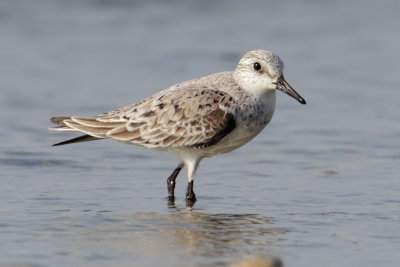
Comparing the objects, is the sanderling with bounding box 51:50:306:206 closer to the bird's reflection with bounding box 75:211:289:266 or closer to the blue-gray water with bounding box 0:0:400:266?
the blue-gray water with bounding box 0:0:400:266

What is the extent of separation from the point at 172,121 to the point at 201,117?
0.32 meters

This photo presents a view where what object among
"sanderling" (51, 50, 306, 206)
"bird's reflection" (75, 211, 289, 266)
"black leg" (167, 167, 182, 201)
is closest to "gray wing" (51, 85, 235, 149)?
"sanderling" (51, 50, 306, 206)

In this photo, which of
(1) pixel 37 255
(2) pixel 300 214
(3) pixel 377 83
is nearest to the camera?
(1) pixel 37 255

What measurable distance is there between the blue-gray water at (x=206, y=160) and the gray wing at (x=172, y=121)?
0.61 metres

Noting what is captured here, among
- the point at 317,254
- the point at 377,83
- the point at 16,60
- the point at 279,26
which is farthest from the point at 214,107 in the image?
the point at 279,26

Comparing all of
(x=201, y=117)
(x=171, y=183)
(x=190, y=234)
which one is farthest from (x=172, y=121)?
(x=190, y=234)

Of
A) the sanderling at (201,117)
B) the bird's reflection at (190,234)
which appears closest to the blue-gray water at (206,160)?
the bird's reflection at (190,234)

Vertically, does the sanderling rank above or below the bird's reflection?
above

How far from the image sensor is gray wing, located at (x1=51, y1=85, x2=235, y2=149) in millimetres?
8938

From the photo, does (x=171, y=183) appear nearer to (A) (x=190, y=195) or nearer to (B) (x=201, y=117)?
(A) (x=190, y=195)

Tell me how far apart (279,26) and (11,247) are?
11690 millimetres

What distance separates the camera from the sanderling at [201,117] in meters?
8.98

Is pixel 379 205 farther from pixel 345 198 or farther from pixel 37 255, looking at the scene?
pixel 37 255

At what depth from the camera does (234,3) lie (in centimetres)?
1953
